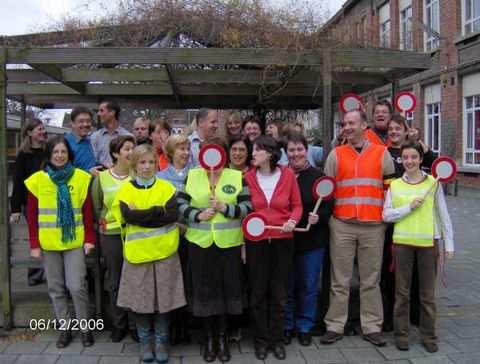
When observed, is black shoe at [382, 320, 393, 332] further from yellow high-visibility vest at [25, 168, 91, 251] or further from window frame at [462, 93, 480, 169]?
window frame at [462, 93, 480, 169]

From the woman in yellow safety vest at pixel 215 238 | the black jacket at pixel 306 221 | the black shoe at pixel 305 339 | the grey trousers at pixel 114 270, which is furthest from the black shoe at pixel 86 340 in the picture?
the black jacket at pixel 306 221

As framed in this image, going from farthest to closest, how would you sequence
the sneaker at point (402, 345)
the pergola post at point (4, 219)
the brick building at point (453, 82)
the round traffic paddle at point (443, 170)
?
1. the brick building at point (453, 82)
2. the pergola post at point (4, 219)
3. the sneaker at point (402, 345)
4. the round traffic paddle at point (443, 170)

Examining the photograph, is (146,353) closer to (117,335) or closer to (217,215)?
(117,335)

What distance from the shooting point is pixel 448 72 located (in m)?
18.4

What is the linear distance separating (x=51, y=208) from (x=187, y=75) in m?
2.44

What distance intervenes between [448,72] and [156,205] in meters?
16.9

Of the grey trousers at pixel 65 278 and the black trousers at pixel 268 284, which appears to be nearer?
the black trousers at pixel 268 284

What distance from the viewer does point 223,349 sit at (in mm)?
4289

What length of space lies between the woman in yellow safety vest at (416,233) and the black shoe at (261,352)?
1138 mm

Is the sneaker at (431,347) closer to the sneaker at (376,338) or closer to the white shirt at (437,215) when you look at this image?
the sneaker at (376,338)

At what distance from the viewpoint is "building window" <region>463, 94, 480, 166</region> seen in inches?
680

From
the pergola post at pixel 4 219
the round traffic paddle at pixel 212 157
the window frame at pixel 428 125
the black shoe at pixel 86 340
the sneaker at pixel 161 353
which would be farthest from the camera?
the window frame at pixel 428 125

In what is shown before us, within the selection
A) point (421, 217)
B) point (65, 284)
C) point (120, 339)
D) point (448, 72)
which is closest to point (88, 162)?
point (65, 284)

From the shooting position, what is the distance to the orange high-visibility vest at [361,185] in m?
4.42
